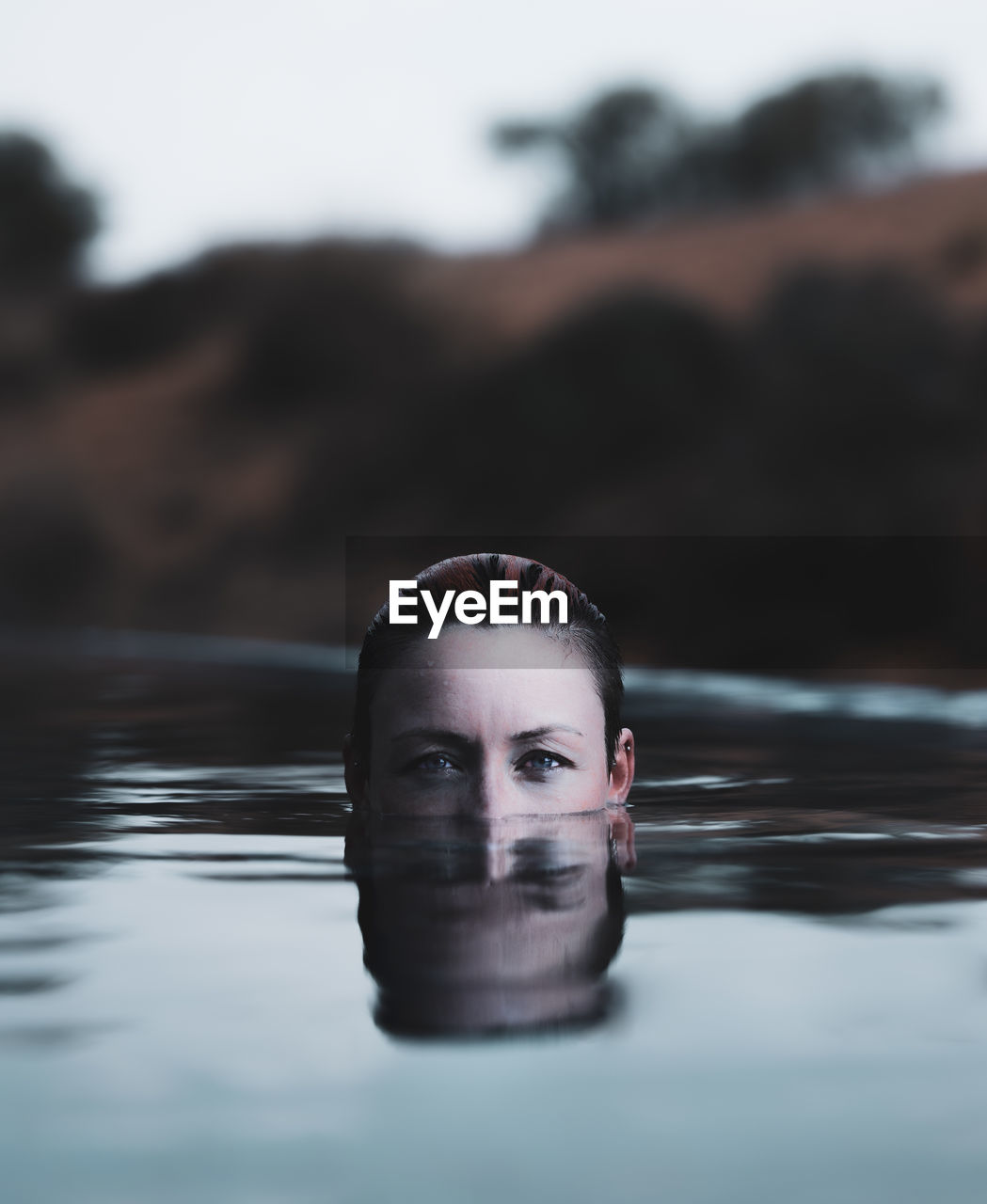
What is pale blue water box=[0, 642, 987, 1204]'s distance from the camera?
1498 millimetres

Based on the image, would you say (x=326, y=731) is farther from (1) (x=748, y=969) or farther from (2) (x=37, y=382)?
(2) (x=37, y=382)

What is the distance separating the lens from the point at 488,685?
315 centimetres

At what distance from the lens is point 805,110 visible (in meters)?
40.3

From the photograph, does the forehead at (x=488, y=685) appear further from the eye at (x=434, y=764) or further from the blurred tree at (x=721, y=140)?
the blurred tree at (x=721, y=140)

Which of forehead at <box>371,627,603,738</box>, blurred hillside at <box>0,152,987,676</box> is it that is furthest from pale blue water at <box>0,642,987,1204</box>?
blurred hillside at <box>0,152,987,676</box>

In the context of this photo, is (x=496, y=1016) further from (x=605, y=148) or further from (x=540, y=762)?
(x=605, y=148)

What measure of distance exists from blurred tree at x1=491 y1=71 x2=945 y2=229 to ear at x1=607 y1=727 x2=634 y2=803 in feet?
112

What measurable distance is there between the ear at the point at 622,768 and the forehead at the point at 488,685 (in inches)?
10.8

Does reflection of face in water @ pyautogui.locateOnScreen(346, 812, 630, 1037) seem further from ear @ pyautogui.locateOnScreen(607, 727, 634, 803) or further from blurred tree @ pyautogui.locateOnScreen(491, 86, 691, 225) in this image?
blurred tree @ pyautogui.locateOnScreen(491, 86, 691, 225)

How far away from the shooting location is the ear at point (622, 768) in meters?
3.69

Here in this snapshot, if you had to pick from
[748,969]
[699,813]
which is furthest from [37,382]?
[748,969]

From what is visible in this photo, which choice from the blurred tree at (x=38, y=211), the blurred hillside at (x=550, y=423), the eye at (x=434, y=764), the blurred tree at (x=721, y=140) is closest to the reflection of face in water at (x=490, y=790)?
the eye at (x=434, y=764)

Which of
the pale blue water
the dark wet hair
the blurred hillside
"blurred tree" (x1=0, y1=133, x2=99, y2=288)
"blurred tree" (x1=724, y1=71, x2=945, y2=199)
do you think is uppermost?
"blurred tree" (x1=724, y1=71, x2=945, y2=199)

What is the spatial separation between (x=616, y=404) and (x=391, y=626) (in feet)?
53.6
